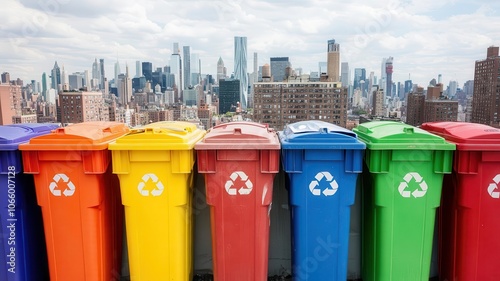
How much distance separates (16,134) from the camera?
9.07 feet

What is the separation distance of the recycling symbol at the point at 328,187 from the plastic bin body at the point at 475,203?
2.93ft

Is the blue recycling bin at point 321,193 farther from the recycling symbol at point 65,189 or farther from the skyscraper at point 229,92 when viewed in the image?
the skyscraper at point 229,92

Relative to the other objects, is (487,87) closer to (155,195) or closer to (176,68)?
(155,195)

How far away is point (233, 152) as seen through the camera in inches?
103

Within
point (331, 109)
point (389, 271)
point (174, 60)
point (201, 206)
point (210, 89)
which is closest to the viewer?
point (389, 271)

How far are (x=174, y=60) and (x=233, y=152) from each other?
71428 mm

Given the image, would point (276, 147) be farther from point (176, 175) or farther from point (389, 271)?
point (389, 271)

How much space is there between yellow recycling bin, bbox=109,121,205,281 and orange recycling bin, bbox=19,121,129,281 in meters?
0.17

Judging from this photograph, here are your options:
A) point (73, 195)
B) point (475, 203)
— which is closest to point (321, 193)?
point (475, 203)

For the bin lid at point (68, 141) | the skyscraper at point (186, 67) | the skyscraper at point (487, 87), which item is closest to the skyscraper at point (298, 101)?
the skyscraper at point (487, 87)

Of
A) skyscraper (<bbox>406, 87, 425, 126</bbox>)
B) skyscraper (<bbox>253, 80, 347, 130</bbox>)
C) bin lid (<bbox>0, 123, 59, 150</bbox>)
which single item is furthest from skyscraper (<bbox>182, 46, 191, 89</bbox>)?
bin lid (<bbox>0, 123, 59, 150</bbox>)

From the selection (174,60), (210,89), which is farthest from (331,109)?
(174,60)

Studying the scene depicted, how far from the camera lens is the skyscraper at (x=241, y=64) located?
43.4 m

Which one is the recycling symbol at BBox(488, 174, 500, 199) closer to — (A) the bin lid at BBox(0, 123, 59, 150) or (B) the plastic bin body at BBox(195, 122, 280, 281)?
(B) the plastic bin body at BBox(195, 122, 280, 281)
